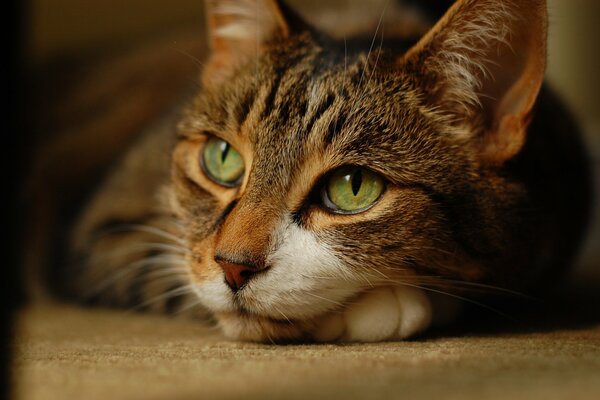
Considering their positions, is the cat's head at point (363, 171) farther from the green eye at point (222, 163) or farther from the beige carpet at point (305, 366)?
the beige carpet at point (305, 366)

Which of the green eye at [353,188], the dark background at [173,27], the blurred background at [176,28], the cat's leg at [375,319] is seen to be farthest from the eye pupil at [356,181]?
the blurred background at [176,28]

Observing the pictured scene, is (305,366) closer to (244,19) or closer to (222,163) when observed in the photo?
(222,163)

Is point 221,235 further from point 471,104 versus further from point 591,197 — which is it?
point 591,197

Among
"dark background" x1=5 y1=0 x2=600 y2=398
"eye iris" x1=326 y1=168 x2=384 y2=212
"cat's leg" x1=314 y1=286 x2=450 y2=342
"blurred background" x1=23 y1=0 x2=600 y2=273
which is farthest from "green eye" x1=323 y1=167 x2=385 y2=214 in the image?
"blurred background" x1=23 y1=0 x2=600 y2=273

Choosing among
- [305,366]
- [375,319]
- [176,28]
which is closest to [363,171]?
[375,319]

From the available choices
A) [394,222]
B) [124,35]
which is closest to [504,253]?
[394,222]
